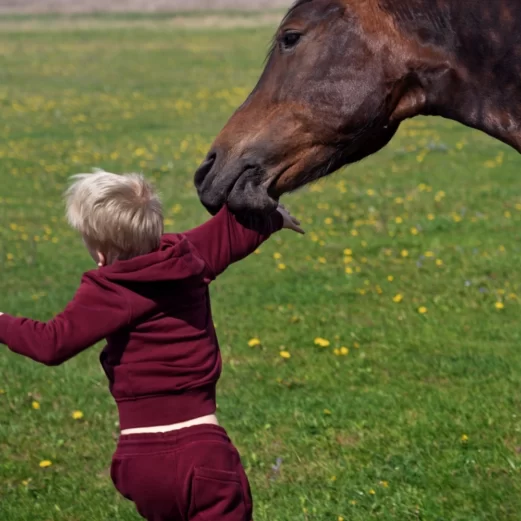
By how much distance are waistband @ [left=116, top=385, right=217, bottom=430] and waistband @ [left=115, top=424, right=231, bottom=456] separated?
0.04 meters

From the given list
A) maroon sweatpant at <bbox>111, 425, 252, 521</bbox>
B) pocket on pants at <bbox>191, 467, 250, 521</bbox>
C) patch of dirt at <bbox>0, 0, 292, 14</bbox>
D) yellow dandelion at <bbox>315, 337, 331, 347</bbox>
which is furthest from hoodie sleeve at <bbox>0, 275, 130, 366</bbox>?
patch of dirt at <bbox>0, 0, 292, 14</bbox>

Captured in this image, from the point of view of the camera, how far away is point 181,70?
2961 cm

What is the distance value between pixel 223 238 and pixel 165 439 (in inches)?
29.6

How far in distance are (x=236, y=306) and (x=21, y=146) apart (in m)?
9.86

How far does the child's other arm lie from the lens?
148 inches

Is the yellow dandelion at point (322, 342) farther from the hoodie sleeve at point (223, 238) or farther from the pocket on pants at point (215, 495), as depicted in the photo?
the pocket on pants at point (215, 495)

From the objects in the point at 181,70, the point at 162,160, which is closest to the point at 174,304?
the point at 162,160

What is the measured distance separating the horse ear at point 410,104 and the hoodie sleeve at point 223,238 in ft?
2.16

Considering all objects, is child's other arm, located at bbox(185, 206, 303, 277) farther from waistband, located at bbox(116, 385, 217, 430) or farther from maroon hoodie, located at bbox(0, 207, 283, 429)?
waistband, located at bbox(116, 385, 217, 430)

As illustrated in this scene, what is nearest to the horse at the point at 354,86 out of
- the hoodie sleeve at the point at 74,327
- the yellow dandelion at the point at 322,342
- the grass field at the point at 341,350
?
the hoodie sleeve at the point at 74,327

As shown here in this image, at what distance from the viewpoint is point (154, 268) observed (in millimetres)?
3391

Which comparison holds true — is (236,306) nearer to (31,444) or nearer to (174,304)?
(31,444)

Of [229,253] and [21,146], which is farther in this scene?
[21,146]

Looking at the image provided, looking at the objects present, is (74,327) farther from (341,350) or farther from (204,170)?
(341,350)
